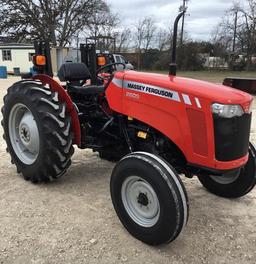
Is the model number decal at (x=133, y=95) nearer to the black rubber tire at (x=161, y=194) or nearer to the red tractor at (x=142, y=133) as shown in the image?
the red tractor at (x=142, y=133)

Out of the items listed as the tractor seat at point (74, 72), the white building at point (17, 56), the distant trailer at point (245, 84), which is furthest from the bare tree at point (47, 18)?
the tractor seat at point (74, 72)

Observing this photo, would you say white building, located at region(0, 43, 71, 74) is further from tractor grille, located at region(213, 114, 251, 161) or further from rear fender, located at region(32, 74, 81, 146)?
tractor grille, located at region(213, 114, 251, 161)

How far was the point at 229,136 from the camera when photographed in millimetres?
3123

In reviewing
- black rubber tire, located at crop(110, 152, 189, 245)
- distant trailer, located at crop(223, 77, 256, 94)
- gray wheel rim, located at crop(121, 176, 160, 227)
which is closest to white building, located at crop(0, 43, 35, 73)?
distant trailer, located at crop(223, 77, 256, 94)

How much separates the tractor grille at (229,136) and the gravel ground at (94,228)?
773 mm

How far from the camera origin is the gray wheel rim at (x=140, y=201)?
126 inches

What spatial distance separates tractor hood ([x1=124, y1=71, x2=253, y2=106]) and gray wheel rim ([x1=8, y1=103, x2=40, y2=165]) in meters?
1.44

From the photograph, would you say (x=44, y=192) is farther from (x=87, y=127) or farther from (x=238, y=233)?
(x=238, y=233)

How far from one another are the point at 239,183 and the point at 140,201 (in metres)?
1.31

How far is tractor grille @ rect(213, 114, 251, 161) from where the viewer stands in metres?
3.07

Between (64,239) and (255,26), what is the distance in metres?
40.1

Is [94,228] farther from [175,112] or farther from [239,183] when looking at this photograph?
[239,183]

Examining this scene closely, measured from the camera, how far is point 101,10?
124 ft

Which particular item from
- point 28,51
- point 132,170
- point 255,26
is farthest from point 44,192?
point 255,26
